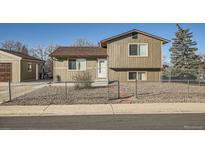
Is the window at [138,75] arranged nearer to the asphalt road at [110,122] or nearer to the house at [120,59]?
the house at [120,59]

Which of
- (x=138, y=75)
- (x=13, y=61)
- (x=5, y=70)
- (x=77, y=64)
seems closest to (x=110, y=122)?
(x=138, y=75)

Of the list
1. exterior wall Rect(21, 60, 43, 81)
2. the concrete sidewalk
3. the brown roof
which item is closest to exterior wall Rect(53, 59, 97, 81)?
the brown roof

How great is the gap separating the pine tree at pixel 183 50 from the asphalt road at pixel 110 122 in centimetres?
3247

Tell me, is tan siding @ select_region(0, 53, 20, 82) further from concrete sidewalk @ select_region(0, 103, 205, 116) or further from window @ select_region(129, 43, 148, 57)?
concrete sidewalk @ select_region(0, 103, 205, 116)

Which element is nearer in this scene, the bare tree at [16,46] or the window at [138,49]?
the window at [138,49]

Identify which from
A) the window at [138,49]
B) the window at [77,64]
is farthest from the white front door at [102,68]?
the window at [138,49]

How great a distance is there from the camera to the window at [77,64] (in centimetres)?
2445

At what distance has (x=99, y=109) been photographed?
10336 millimetres

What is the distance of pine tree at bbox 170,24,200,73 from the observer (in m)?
39.9

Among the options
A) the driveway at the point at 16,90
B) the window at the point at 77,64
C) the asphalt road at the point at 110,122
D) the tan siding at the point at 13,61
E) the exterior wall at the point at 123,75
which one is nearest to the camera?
the asphalt road at the point at 110,122

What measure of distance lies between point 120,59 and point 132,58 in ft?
3.92

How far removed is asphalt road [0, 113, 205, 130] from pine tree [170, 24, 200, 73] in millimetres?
32471

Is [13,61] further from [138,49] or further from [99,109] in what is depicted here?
[99,109]
